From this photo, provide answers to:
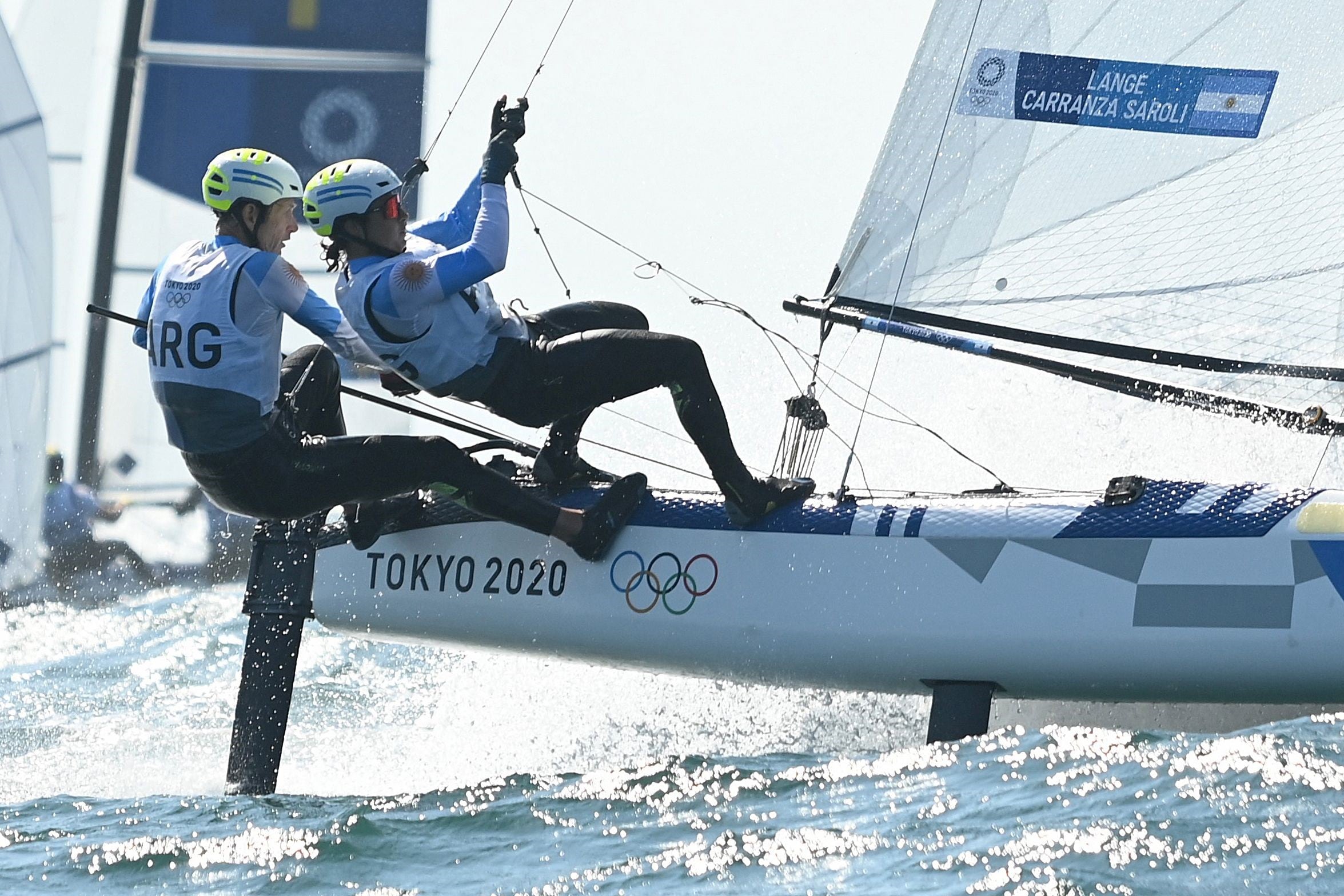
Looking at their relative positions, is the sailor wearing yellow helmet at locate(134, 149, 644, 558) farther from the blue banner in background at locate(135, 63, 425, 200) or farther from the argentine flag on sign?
the blue banner in background at locate(135, 63, 425, 200)

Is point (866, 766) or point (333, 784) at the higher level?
point (866, 766)

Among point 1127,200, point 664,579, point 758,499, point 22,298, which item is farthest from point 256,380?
point 22,298

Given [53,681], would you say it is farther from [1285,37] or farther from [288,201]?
[1285,37]

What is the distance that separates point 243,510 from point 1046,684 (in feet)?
6.05

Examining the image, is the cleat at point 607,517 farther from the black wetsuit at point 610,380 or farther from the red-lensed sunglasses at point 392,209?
the red-lensed sunglasses at point 392,209

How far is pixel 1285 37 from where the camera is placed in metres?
4.52

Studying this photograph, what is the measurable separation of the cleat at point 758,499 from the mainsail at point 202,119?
8055mm

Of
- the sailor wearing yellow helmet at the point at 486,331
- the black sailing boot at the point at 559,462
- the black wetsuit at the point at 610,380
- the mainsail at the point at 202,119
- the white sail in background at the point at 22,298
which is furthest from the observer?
the mainsail at the point at 202,119

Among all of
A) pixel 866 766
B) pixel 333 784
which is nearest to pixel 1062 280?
pixel 866 766

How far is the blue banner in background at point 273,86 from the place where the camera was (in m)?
12.0

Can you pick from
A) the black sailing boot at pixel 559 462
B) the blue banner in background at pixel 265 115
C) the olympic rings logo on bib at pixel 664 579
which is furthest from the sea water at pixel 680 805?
the blue banner in background at pixel 265 115

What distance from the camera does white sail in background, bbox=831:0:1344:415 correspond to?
14.8 ft

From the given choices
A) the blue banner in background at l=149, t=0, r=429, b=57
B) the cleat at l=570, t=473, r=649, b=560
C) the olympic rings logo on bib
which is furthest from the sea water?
the blue banner in background at l=149, t=0, r=429, b=57

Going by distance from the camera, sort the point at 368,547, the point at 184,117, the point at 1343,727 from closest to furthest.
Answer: the point at 1343,727
the point at 368,547
the point at 184,117
